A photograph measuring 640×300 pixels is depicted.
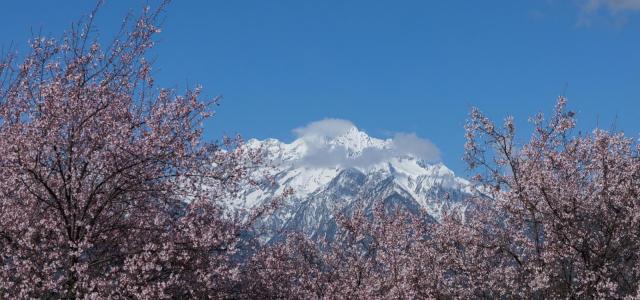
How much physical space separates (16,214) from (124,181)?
2.54 m

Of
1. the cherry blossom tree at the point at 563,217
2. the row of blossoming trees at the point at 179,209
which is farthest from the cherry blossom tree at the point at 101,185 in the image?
the cherry blossom tree at the point at 563,217

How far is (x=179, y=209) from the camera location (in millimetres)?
18234

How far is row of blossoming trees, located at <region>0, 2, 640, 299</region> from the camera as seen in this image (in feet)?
49.6

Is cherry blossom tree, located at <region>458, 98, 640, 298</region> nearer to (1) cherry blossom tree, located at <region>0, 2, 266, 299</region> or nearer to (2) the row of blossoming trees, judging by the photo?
(2) the row of blossoming trees

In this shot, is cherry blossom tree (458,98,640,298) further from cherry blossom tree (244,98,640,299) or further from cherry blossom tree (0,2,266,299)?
cherry blossom tree (0,2,266,299)

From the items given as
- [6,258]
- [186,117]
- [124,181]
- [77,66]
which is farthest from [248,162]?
[6,258]

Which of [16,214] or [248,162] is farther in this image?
[248,162]

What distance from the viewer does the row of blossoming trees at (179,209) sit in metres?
15.1

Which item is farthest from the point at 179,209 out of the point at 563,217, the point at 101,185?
the point at 563,217

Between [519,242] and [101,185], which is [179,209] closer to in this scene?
[101,185]

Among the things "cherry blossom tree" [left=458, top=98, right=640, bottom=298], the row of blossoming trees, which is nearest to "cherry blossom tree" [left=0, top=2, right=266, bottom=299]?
the row of blossoming trees

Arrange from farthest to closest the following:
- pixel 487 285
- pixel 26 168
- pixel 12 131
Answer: pixel 487 285
pixel 12 131
pixel 26 168

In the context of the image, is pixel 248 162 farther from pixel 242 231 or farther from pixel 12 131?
pixel 12 131

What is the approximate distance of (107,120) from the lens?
16.0 m
